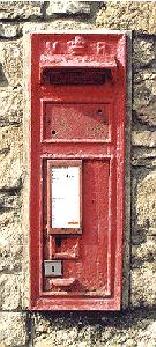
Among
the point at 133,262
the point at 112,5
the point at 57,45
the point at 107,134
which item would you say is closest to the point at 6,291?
the point at 133,262

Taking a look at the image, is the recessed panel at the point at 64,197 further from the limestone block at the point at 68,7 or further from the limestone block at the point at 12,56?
the limestone block at the point at 68,7

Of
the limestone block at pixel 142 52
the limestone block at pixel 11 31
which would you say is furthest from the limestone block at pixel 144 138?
the limestone block at pixel 11 31

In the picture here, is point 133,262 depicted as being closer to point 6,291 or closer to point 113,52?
point 6,291

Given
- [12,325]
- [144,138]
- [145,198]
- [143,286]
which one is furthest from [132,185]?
[12,325]

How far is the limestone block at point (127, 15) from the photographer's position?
2.51 meters

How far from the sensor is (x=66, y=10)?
98.7 inches

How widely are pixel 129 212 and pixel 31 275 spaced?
0.49 metres

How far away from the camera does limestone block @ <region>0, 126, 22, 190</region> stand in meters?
2.56

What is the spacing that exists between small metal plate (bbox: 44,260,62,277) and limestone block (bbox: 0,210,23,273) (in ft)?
0.54

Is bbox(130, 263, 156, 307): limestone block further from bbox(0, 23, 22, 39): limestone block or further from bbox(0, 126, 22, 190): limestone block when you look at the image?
bbox(0, 23, 22, 39): limestone block

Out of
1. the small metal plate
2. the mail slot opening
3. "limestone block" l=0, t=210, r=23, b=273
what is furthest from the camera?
"limestone block" l=0, t=210, r=23, b=273

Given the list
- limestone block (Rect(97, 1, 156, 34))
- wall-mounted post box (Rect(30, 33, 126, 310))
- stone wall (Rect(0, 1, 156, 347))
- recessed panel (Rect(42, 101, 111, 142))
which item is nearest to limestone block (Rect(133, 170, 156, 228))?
stone wall (Rect(0, 1, 156, 347))

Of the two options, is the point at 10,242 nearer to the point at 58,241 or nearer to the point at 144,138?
the point at 58,241

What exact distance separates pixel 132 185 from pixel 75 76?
1.73ft
